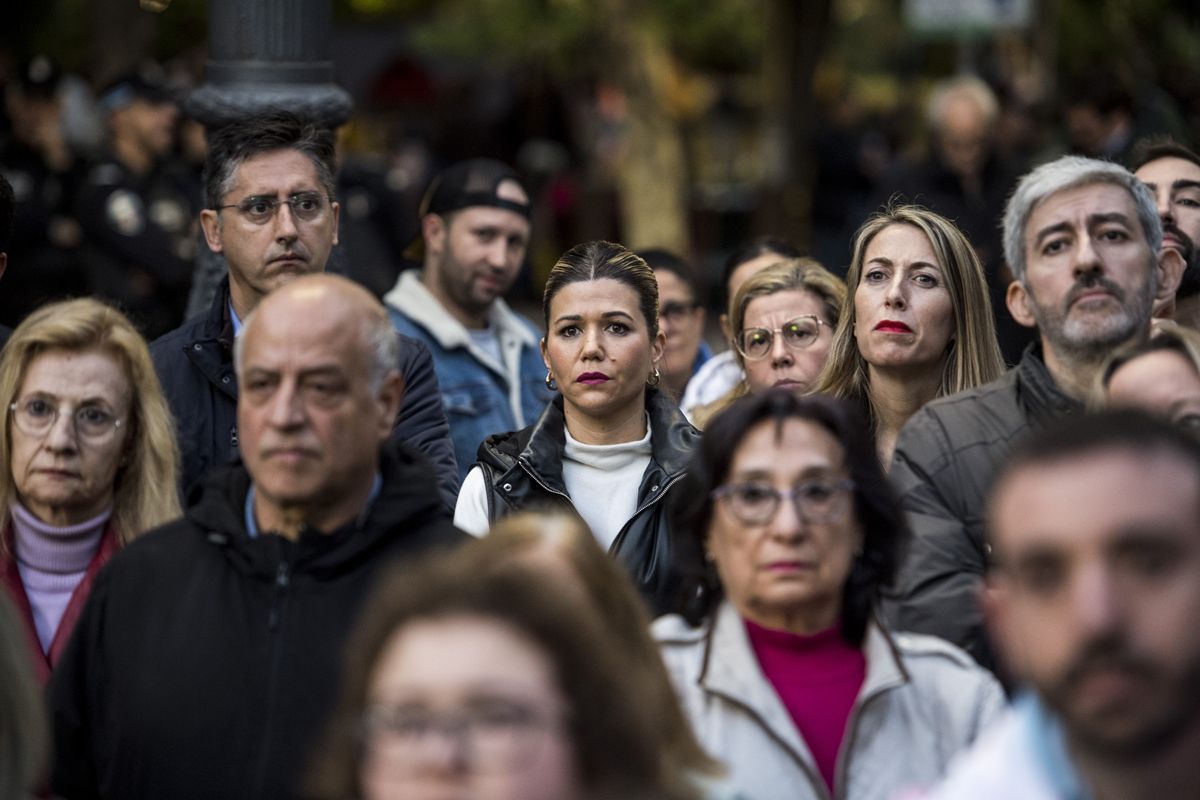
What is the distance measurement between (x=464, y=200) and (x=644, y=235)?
9.40 metres

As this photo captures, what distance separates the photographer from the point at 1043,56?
20000mm

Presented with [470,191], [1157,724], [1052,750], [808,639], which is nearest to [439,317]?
[470,191]

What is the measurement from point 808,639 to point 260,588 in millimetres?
1180

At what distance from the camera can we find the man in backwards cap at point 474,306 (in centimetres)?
789

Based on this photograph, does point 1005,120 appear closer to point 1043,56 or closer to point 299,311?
point 1043,56

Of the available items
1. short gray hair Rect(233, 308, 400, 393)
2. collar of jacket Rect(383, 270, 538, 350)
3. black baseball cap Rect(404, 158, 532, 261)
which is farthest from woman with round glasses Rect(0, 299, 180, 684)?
black baseball cap Rect(404, 158, 532, 261)

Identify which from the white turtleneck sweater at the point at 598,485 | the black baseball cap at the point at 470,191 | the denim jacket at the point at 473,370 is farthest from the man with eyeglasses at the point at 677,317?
the white turtleneck sweater at the point at 598,485

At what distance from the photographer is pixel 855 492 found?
4199 millimetres

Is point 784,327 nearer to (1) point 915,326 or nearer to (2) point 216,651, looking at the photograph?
(1) point 915,326

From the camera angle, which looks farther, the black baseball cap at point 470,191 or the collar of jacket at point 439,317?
the black baseball cap at point 470,191

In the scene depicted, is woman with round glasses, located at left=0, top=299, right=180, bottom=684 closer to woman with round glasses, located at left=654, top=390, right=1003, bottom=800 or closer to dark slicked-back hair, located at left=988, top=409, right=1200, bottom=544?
woman with round glasses, located at left=654, top=390, right=1003, bottom=800

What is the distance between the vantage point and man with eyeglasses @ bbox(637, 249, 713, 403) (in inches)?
321

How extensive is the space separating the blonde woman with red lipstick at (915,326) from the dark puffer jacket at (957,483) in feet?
2.70

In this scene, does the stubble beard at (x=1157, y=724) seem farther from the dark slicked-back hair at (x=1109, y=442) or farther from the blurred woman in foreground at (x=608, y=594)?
the blurred woman in foreground at (x=608, y=594)
